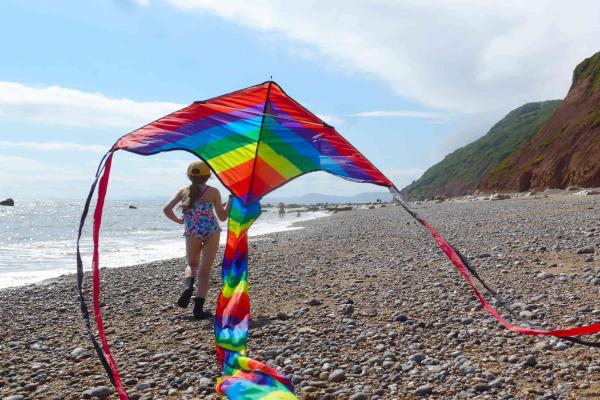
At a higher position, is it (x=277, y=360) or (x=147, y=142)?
(x=147, y=142)

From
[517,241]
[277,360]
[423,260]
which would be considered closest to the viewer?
[277,360]

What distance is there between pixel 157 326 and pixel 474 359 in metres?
4.98

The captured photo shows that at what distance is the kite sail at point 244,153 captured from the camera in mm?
5086

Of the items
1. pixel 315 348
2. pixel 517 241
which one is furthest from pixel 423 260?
pixel 315 348

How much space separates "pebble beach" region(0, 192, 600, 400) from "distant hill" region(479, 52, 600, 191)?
4133 cm

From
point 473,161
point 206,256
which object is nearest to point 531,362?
point 206,256

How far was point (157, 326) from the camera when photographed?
8.25m

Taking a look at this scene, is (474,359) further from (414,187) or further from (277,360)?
(414,187)

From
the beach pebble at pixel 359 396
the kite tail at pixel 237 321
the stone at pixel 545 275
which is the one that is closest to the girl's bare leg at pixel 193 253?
the kite tail at pixel 237 321

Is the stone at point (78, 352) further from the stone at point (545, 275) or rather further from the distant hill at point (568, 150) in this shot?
the distant hill at point (568, 150)

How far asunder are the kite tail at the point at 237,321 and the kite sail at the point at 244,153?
10 mm

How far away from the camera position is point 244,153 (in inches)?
225

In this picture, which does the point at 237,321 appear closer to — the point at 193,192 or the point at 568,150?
the point at 193,192

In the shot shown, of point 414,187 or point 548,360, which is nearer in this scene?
point 548,360
